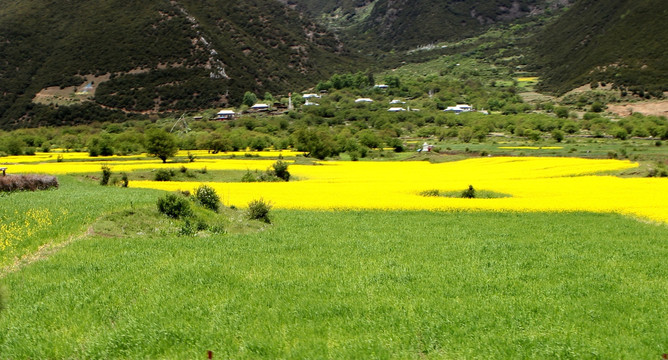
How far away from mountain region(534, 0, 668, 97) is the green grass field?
111042 mm

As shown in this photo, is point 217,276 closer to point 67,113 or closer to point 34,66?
point 67,113

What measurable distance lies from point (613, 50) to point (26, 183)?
5382 inches

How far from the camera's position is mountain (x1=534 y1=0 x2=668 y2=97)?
11319cm

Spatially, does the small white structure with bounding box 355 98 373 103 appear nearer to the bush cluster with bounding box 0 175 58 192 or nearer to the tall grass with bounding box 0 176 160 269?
the bush cluster with bounding box 0 175 58 192

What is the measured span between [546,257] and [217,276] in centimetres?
921

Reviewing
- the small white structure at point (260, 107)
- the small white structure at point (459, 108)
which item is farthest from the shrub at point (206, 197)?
the small white structure at point (459, 108)

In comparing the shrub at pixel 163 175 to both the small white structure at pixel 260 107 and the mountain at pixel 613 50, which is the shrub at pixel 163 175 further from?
the mountain at pixel 613 50

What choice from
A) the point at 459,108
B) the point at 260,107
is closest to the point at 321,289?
the point at 260,107

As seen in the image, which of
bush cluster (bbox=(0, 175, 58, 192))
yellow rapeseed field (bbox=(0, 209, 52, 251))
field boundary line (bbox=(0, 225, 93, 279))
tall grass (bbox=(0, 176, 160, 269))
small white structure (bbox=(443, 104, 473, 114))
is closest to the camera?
field boundary line (bbox=(0, 225, 93, 279))

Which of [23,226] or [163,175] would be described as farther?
[163,175]

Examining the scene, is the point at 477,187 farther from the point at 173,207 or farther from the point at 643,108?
the point at 643,108

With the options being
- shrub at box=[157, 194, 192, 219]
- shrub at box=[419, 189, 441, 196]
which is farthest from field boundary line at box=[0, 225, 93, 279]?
shrub at box=[419, 189, 441, 196]

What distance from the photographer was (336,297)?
34.1ft

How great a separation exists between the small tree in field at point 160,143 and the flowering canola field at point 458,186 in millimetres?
4178
